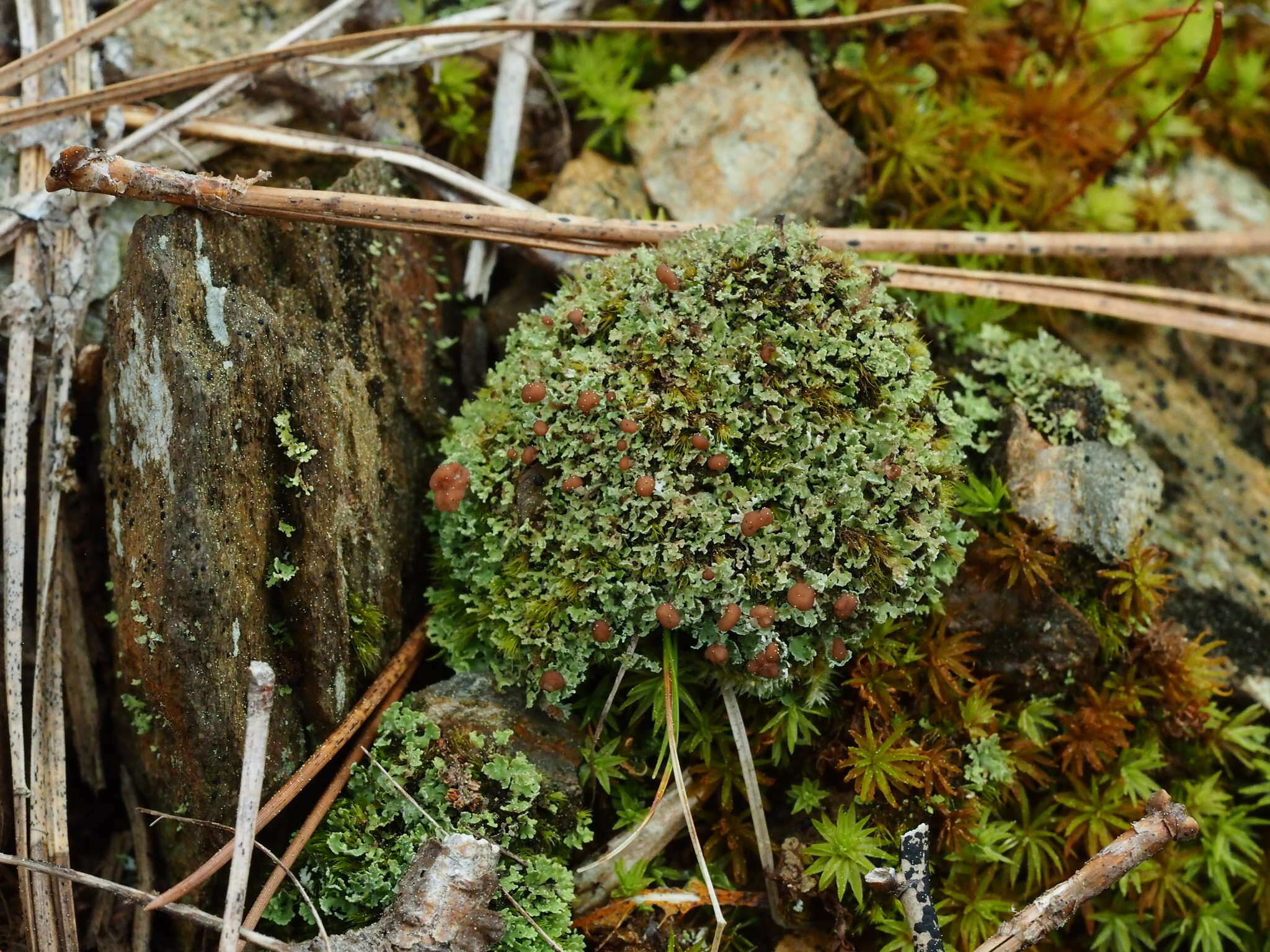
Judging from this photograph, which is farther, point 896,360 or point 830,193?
point 830,193

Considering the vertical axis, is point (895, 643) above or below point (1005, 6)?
below

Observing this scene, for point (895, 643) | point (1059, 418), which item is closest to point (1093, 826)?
point (895, 643)

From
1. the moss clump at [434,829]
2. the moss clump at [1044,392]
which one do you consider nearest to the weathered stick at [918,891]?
the moss clump at [434,829]

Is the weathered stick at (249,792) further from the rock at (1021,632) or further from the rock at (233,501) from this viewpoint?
the rock at (1021,632)

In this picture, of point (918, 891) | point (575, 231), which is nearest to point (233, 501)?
point (575, 231)

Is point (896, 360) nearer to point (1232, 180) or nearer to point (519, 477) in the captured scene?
point (519, 477)

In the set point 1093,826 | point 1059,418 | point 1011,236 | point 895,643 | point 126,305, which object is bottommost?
point 1093,826

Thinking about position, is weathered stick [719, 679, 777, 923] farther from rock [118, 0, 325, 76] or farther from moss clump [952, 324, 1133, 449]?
rock [118, 0, 325, 76]
